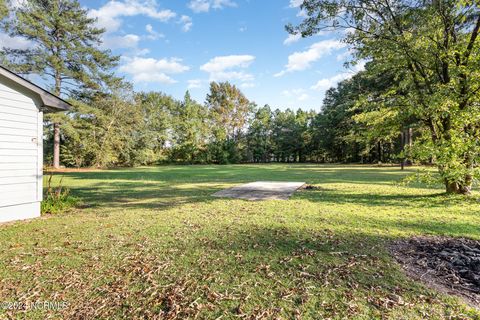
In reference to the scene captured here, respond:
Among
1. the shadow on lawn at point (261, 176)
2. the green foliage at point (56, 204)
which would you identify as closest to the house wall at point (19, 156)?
the green foliage at point (56, 204)

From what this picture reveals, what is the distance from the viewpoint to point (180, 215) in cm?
527

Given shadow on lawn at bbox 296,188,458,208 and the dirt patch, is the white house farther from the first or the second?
the dirt patch

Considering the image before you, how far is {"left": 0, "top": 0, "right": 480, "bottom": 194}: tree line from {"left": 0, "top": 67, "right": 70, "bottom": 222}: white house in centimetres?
651

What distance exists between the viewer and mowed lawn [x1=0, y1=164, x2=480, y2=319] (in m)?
2.06

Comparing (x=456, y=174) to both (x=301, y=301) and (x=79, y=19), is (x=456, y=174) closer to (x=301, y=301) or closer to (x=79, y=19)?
(x=301, y=301)

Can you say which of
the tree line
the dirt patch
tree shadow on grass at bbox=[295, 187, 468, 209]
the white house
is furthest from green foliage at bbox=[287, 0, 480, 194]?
the white house

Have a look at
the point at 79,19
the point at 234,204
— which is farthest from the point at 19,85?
the point at 79,19

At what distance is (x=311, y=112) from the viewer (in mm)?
46125

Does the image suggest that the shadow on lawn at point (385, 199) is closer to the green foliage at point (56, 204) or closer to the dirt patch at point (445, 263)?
the dirt patch at point (445, 263)

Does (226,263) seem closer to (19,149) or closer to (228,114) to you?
(19,149)

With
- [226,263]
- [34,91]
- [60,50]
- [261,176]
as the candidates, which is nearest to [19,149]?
[34,91]

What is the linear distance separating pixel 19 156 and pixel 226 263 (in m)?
5.12

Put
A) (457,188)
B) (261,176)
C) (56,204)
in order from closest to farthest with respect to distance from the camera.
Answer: (56,204) < (457,188) < (261,176)

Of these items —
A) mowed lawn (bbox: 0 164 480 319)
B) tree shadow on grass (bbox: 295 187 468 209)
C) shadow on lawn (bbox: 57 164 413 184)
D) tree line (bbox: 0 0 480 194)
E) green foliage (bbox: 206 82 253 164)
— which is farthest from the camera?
green foliage (bbox: 206 82 253 164)
